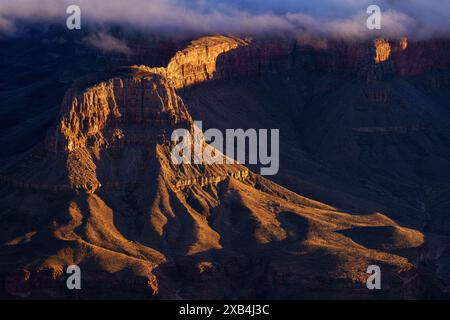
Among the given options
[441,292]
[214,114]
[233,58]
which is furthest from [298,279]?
[233,58]

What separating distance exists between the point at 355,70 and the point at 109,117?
38047mm

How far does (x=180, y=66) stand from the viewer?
14262 centimetres

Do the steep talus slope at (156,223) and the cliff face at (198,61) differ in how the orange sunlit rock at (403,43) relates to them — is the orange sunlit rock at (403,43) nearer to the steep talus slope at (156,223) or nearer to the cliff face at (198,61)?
the cliff face at (198,61)

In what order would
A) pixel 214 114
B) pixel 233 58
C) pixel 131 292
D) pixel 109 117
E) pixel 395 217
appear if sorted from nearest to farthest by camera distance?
pixel 131 292 → pixel 109 117 → pixel 395 217 → pixel 214 114 → pixel 233 58

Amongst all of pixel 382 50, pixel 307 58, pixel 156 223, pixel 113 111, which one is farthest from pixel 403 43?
pixel 156 223

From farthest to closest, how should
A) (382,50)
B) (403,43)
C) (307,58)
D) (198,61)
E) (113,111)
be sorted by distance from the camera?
(307,58)
(403,43)
(382,50)
(198,61)
(113,111)

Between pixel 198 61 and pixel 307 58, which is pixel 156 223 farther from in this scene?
pixel 307 58

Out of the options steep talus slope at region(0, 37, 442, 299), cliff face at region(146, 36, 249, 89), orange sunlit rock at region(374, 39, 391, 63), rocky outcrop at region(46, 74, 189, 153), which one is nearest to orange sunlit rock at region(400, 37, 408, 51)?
orange sunlit rock at region(374, 39, 391, 63)

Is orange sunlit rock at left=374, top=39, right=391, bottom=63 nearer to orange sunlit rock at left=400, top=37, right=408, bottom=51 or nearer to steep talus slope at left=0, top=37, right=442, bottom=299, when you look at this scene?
orange sunlit rock at left=400, top=37, right=408, bottom=51

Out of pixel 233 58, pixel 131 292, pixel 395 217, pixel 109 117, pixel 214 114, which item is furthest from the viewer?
pixel 233 58

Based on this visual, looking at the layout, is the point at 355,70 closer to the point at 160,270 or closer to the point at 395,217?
the point at 395,217

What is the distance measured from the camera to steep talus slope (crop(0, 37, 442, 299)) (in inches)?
4461

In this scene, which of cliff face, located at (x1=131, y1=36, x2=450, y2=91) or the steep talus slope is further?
cliff face, located at (x1=131, y1=36, x2=450, y2=91)

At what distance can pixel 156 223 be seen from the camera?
391 feet
